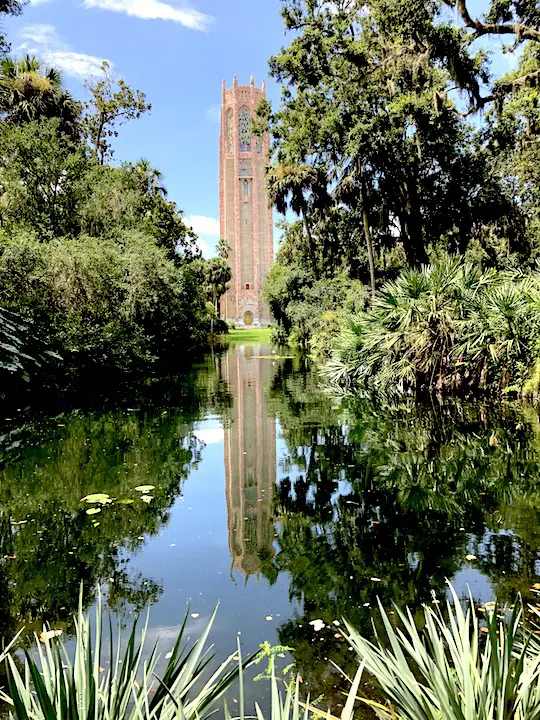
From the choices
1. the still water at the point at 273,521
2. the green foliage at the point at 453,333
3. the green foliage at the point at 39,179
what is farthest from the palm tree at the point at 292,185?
the still water at the point at 273,521

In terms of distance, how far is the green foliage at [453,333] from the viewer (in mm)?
11766

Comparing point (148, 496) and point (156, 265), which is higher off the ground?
point (156, 265)

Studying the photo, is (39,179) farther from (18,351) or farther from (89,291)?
(18,351)

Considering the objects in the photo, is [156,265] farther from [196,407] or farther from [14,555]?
[14,555]

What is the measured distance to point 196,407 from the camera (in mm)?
13109

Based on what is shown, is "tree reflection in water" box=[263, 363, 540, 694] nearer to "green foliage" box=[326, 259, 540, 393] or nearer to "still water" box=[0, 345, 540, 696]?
"still water" box=[0, 345, 540, 696]

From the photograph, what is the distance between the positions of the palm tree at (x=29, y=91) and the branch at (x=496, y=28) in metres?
16.1

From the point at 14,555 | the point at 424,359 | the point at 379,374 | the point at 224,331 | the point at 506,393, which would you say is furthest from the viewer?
the point at 224,331

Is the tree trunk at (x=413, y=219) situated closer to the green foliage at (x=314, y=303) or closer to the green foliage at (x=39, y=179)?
the green foliage at (x=314, y=303)

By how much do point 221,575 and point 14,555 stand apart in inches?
70.1

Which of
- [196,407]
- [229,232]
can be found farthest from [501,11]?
[229,232]

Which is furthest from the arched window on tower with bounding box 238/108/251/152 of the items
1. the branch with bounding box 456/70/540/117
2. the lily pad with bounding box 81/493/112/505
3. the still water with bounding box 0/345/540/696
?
the lily pad with bounding box 81/493/112/505

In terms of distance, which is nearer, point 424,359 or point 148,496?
point 148,496

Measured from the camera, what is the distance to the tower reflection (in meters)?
4.86
